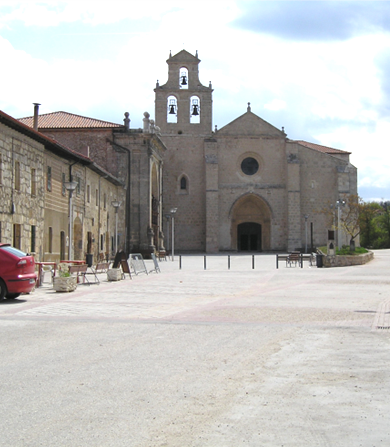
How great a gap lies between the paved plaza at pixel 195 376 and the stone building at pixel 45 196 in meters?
9.36

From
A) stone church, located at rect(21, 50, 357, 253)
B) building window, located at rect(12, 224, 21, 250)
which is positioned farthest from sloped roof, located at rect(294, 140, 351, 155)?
building window, located at rect(12, 224, 21, 250)

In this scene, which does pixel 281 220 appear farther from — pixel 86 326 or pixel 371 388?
pixel 371 388

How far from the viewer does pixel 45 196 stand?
25.4 m

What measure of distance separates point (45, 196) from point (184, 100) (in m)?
33.7

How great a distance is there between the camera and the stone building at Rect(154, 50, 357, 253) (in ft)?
185

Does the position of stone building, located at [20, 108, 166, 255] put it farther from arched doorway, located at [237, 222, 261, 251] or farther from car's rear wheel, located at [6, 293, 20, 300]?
car's rear wheel, located at [6, 293, 20, 300]

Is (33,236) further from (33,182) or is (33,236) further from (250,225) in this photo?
(250,225)

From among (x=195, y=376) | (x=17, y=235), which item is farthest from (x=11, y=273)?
(x=17, y=235)

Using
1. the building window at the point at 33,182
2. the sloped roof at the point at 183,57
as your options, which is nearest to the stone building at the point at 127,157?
the sloped roof at the point at 183,57

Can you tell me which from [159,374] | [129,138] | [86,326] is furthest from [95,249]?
[159,374]

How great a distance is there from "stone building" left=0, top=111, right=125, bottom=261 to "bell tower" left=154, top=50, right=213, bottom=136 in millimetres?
21591

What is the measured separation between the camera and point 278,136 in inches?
2264

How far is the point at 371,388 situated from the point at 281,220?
5161 centimetres

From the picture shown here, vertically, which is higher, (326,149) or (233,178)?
(326,149)
